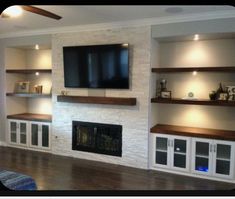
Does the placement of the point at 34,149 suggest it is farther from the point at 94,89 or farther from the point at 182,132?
the point at 182,132

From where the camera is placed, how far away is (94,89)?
14.8 ft

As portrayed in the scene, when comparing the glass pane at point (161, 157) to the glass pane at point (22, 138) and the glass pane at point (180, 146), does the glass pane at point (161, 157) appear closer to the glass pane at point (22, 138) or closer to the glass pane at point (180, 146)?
the glass pane at point (180, 146)

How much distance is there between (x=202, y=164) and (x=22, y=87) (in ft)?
14.4

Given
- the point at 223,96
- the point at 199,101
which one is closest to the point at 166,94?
the point at 199,101

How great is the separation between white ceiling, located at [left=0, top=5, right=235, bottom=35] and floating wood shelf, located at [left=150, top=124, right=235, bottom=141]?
188 cm

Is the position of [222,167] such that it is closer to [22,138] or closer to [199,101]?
[199,101]

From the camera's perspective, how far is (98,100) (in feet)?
14.1

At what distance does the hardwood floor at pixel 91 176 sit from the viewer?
136 inches

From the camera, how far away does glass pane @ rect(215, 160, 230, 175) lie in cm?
364

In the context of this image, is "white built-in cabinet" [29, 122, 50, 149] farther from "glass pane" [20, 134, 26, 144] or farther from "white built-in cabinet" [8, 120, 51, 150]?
"glass pane" [20, 134, 26, 144]

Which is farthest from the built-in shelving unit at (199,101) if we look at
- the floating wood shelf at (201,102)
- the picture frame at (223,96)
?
the picture frame at (223,96)

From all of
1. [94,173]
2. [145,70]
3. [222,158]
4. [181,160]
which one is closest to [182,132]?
[181,160]

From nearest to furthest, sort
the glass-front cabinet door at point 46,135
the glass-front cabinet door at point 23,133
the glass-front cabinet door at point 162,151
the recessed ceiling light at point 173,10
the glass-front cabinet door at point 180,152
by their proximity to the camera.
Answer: the recessed ceiling light at point 173,10 → the glass-front cabinet door at point 180,152 → the glass-front cabinet door at point 162,151 → the glass-front cabinet door at point 46,135 → the glass-front cabinet door at point 23,133

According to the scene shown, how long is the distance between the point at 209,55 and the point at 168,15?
1.08 metres
